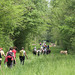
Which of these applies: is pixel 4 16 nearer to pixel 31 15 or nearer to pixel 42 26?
pixel 31 15

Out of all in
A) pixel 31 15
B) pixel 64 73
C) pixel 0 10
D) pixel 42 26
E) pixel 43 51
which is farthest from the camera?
pixel 42 26

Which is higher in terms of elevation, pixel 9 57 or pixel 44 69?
pixel 9 57

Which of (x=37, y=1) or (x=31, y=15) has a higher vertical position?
(x=37, y=1)

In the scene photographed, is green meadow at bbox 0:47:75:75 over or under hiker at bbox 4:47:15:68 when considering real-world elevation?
under

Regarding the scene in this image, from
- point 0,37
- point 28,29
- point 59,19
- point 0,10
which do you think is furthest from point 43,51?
point 0,10

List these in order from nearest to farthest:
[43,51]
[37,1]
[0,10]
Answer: [0,10] < [43,51] < [37,1]

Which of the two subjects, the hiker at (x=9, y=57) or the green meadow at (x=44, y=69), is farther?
the hiker at (x=9, y=57)

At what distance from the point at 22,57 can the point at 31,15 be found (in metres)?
14.9

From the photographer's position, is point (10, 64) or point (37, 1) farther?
point (37, 1)

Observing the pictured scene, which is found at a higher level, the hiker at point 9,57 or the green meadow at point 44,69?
the hiker at point 9,57

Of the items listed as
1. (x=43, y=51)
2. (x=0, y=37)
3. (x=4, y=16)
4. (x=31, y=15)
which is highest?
(x=31, y=15)

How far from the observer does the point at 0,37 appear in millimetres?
13328

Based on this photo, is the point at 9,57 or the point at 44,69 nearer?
the point at 44,69

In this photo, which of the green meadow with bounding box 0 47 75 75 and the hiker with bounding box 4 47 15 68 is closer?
the green meadow with bounding box 0 47 75 75
